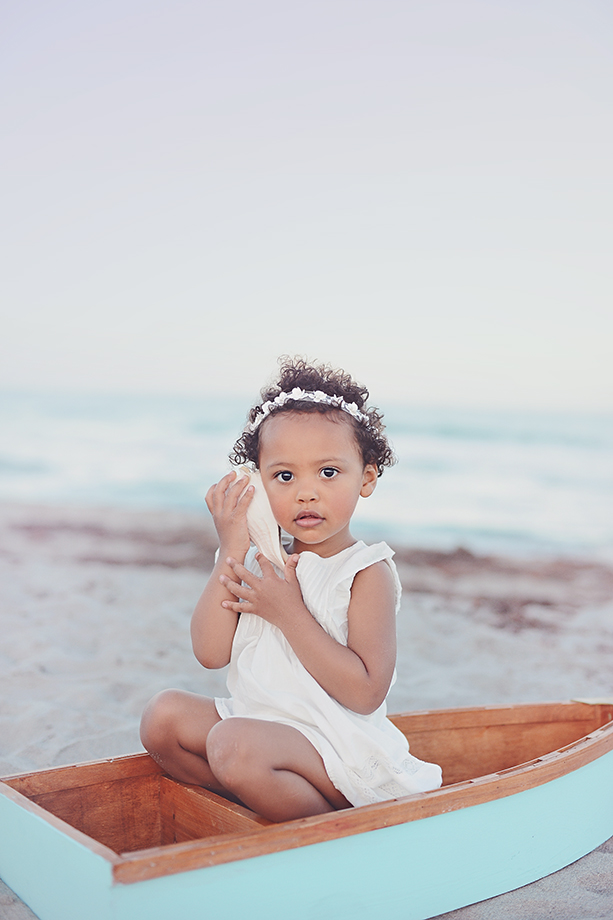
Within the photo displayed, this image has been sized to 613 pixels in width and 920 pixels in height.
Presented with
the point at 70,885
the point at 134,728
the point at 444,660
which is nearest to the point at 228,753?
the point at 70,885

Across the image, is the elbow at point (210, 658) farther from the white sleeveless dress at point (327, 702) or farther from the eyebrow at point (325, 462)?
the eyebrow at point (325, 462)

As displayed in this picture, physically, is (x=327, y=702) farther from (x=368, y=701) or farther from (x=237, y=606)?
(x=237, y=606)

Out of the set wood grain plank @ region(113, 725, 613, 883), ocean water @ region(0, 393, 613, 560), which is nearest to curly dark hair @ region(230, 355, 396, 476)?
wood grain plank @ region(113, 725, 613, 883)

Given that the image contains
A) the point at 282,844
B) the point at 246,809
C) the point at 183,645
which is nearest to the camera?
the point at 282,844

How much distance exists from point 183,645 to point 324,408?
249 centimetres

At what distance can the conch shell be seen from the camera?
191 cm

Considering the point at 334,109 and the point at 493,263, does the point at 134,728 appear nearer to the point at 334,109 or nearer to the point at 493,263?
the point at 334,109

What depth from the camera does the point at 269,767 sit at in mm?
1605

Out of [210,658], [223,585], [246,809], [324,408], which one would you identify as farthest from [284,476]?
[246,809]

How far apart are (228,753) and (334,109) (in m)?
9.05

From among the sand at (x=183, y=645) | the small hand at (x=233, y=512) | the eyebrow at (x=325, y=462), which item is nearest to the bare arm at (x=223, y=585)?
the small hand at (x=233, y=512)

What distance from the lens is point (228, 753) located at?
1604 millimetres

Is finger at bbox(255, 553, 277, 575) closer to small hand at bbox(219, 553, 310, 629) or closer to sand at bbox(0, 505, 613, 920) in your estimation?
Answer: small hand at bbox(219, 553, 310, 629)

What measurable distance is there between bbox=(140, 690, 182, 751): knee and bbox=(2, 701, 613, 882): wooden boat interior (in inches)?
2.9
